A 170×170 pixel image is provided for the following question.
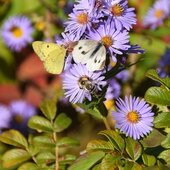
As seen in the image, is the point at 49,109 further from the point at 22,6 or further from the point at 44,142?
the point at 22,6

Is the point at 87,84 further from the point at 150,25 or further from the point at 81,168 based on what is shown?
the point at 150,25

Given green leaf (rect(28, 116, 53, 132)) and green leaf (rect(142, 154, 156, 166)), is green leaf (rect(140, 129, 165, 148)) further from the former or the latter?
green leaf (rect(28, 116, 53, 132))

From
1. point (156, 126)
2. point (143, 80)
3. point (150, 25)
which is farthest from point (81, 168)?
point (150, 25)

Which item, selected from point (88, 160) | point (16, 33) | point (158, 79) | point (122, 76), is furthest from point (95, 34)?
point (16, 33)

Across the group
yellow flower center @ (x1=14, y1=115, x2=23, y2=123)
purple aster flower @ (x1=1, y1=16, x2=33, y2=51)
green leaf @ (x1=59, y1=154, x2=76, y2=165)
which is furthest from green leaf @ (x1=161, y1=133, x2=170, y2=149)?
purple aster flower @ (x1=1, y1=16, x2=33, y2=51)

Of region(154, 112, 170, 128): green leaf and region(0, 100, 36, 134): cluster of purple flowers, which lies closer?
region(154, 112, 170, 128): green leaf

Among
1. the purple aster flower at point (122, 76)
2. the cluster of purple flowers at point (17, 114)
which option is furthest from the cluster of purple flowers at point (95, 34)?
the cluster of purple flowers at point (17, 114)
